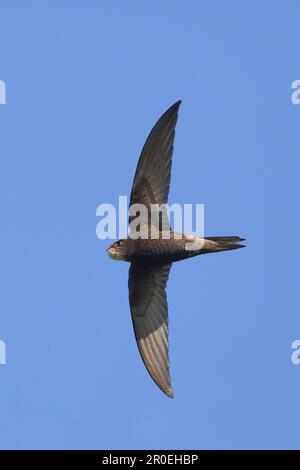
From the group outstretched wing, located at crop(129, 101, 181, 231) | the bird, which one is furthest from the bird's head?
outstretched wing, located at crop(129, 101, 181, 231)

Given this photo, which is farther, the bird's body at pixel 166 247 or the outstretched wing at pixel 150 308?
the outstretched wing at pixel 150 308

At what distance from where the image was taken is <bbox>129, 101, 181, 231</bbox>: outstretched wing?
131ft

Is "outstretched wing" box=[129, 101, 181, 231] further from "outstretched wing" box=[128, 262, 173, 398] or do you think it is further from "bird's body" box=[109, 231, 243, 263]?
"outstretched wing" box=[128, 262, 173, 398]

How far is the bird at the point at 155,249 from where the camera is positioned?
4000cm

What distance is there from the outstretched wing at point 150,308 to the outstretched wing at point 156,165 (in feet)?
1.74

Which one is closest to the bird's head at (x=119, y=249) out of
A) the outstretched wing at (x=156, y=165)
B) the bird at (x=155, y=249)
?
the bird at (x=155, y=249)

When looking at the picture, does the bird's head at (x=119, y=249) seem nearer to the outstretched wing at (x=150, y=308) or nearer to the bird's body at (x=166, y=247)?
the bird's body at (x=166, y=247)

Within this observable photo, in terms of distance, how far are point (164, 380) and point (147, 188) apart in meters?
1.68

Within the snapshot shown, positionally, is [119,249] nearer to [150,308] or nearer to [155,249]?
[155,249]

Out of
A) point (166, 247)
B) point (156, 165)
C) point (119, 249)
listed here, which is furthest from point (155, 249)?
point (156, 165)

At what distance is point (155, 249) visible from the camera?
131ft

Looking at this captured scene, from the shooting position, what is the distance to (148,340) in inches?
1588
